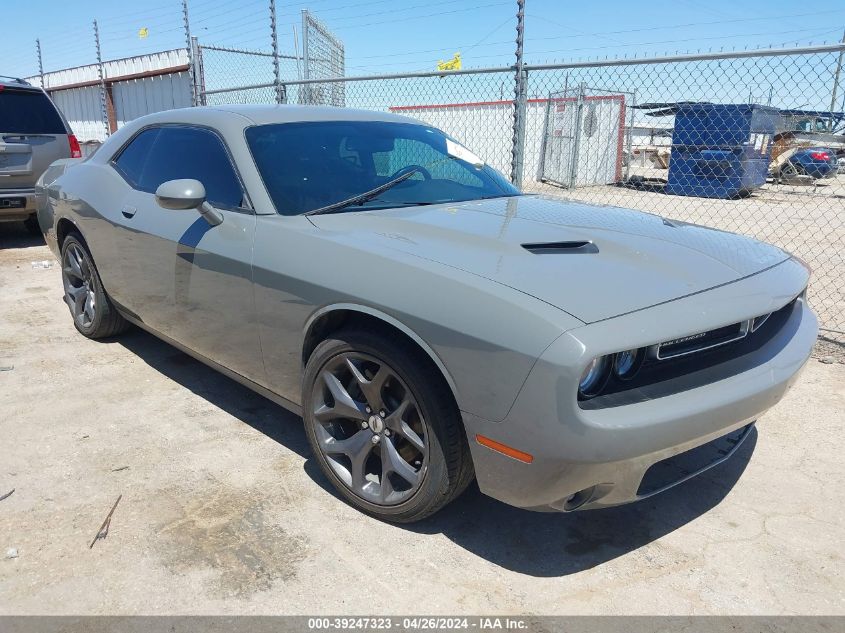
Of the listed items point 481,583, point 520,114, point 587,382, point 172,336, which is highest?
point 520,114

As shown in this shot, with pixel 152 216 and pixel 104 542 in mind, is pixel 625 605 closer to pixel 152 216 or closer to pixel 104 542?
pixel 104 542

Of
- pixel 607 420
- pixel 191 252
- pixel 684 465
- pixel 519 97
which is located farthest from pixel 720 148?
pixel 607 420

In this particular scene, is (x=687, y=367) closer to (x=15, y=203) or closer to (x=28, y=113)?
(x=15, y=203)

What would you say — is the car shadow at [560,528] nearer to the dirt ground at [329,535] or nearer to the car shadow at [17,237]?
the dirt ground at [329,535]

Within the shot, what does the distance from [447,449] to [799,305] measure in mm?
1680

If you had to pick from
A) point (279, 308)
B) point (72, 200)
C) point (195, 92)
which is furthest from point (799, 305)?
point (195, 92)

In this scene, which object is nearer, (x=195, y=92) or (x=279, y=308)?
(x=279, y=308)

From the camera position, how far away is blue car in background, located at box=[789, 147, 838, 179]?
661 inches

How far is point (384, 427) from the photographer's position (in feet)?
8.00

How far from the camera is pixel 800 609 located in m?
2.10

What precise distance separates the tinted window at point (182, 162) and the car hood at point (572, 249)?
60 cm

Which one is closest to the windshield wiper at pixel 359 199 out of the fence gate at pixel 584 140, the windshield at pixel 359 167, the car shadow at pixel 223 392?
the windshield at pixel 359 167

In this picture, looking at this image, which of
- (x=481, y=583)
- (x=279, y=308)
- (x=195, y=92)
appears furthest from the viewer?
(x=195, y=92)

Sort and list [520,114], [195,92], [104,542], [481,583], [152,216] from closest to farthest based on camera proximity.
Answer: [481,583]
[104,542]
[152,216]
[520,114]
[195,92]
